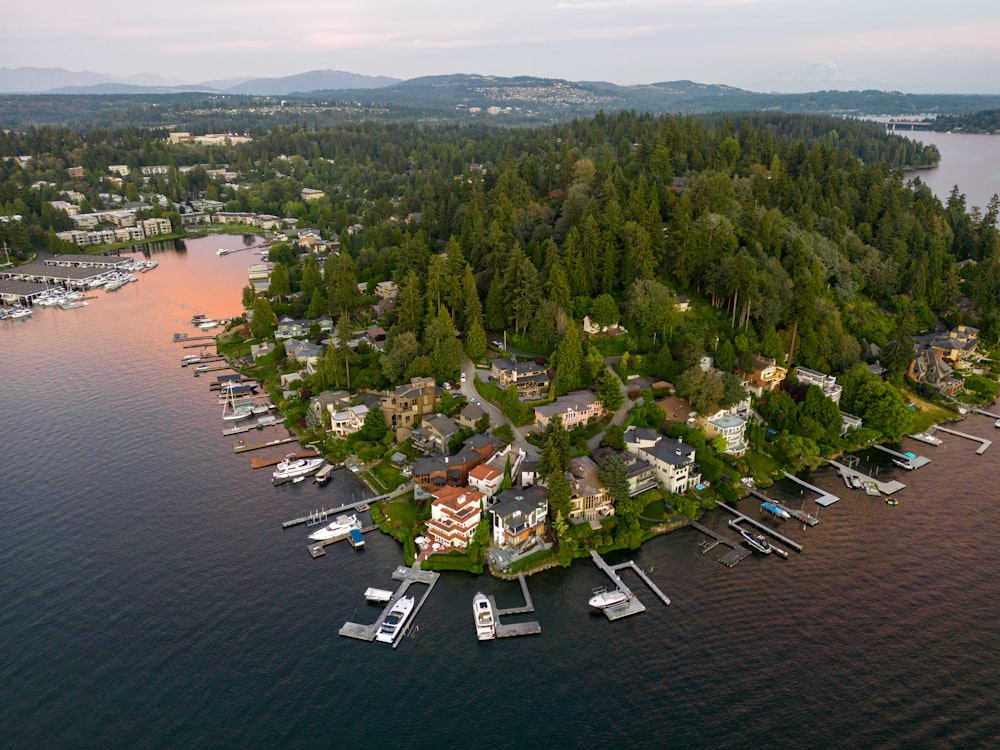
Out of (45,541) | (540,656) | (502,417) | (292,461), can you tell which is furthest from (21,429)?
(540,656)

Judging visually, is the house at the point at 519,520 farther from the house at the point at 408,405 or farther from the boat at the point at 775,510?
the boat at the point at 775,510

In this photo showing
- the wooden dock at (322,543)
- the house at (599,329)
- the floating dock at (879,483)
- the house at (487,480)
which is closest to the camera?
the wooden dock at (322,543)

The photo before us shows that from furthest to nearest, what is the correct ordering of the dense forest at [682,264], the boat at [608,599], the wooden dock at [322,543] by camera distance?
the dense forest at [682,264], the wooden dock at [322,543], the boat at [608,599]

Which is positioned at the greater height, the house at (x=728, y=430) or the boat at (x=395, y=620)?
the house at (x=728, y=430)

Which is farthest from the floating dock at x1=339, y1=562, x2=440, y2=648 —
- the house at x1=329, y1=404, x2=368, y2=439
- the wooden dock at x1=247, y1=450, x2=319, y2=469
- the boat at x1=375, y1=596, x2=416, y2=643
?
the house at x1=329, y1=404, x2=368, y2=439

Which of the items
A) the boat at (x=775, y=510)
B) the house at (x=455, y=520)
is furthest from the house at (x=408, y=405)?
the boat at (x=775, y=510)

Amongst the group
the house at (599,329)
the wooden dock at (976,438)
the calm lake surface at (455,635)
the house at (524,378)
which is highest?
the house at (599,329)

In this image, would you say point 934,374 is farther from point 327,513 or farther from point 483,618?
point 327,513

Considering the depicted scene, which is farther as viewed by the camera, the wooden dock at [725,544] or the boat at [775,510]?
the boat at [775,510]
